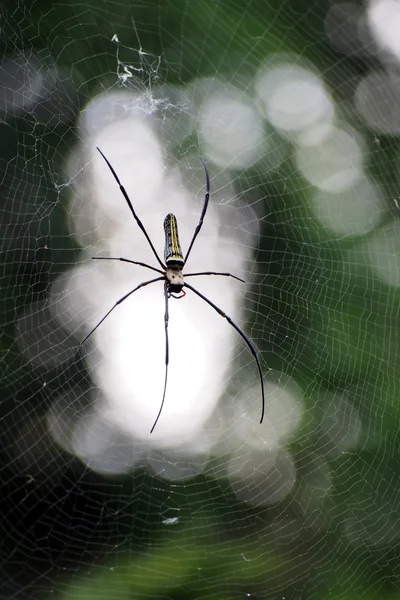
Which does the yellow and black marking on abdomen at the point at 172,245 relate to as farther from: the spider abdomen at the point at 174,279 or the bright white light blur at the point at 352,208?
the bright white light blur at the point at 352,208

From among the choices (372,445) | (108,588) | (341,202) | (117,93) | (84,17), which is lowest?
(108,588)

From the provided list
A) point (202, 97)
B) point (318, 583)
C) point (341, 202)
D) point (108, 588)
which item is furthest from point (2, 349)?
point (341, 202)

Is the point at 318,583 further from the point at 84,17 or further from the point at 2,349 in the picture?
the point at 84,17

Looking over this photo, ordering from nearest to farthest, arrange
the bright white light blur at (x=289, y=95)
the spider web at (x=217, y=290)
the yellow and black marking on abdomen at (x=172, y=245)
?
the yellow and black marking on abdomen at (x=172, y=245), the spider web at (x=217, y=290), the bright white light blur at (x=289, y=95)

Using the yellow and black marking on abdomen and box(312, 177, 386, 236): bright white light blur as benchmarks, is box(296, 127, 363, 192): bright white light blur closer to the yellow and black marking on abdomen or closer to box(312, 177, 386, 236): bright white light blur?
box(312, 177, 386, 236): bright white light blur

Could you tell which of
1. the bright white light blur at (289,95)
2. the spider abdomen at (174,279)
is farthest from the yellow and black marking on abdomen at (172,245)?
the bright white light blur at (289,95)

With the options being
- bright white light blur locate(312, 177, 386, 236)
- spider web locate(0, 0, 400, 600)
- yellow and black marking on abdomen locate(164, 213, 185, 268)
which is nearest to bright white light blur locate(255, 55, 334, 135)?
spider web locate(0, 0, 400, 600)

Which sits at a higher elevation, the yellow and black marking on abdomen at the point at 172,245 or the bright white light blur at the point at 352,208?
the bright white light blur at the point at 352,208
